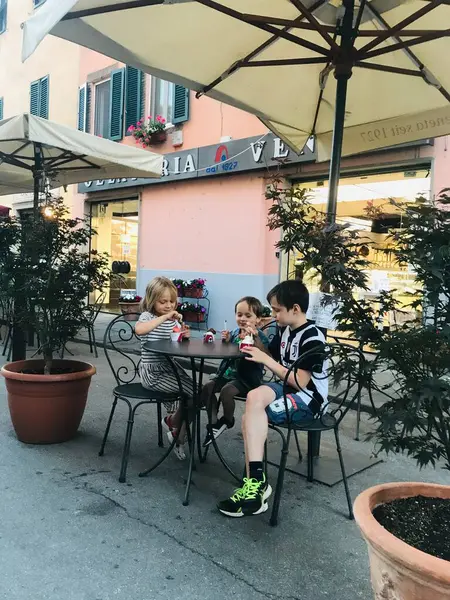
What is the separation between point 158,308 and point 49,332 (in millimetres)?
1035

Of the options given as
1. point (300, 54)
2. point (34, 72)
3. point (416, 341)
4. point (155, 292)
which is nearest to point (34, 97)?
point (34, 72)

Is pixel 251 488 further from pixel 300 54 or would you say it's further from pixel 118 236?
pixel 118 236

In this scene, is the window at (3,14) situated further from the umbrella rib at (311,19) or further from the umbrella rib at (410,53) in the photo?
the umbrella rib at (311,19)

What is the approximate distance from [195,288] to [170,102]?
4.07 metres

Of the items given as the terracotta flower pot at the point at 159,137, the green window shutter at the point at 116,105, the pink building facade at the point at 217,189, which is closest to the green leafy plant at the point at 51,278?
the pink building facade at the point at 217,189

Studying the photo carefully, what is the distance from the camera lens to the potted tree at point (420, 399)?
174 cm

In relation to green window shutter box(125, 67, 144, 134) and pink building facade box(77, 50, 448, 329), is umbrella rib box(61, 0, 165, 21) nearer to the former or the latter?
pink building facade box(77, 50, 448, 329)

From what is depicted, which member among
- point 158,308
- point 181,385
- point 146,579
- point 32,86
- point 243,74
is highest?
point 32,86

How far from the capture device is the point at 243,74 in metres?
3.87

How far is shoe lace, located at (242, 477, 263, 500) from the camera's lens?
8.14 feet

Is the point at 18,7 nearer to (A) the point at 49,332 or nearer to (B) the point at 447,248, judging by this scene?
(A) the point at 49,332

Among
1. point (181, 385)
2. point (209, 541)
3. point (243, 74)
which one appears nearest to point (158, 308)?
point (181, 385)

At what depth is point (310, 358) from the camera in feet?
8.80

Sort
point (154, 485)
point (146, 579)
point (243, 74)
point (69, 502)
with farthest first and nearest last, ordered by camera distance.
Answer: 1. point (243, 74)
2. point (154, 485)
3. point (69, 502)
4. point (146, 579)
